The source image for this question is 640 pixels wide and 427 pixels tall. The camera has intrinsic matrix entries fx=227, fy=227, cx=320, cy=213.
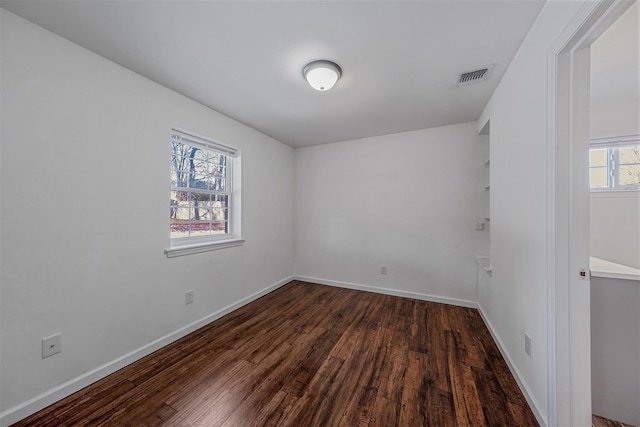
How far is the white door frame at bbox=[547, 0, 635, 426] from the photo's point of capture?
1.12m

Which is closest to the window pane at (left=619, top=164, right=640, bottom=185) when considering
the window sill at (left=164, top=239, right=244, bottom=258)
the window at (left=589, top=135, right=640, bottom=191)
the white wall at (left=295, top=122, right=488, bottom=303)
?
the window at (left=589, top=135, right=640, bottom=191)

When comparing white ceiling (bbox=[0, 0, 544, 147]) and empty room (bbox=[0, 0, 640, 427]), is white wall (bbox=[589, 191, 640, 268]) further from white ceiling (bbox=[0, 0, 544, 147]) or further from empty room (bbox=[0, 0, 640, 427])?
white ceiling (bbox=[0, 0, 544, 147])

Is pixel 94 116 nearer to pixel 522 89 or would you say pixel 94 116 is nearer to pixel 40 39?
pixel 40 39

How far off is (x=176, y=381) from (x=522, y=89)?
3256 mm

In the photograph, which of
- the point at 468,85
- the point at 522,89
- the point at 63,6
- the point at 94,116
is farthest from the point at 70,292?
the point at 468,85

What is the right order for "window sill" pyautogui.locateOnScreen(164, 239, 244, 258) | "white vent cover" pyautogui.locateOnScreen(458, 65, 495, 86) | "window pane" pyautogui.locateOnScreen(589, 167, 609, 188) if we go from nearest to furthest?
"white vent cover" pyautogui.locateOnScreen(458, 65, 495, 86)
"window sill" pyautogui.locateOnScreen(164, 239, 244, 258)
"window pane" pyautogui.locateOnScreen(589, 167, 609, 188)

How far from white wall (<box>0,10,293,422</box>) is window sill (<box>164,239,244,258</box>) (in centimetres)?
6

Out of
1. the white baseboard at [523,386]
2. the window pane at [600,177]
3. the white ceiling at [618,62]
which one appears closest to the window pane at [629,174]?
the window pane at [600,177]

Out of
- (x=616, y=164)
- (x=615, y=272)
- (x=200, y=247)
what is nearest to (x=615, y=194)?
(x=616, y=164)

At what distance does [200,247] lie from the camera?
2453 mm

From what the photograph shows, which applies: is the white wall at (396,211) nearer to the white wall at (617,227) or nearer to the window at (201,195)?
the white wall at (617,227)

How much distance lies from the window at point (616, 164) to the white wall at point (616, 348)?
221 cm

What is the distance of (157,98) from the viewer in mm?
2078

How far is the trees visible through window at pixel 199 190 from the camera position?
2381mm
